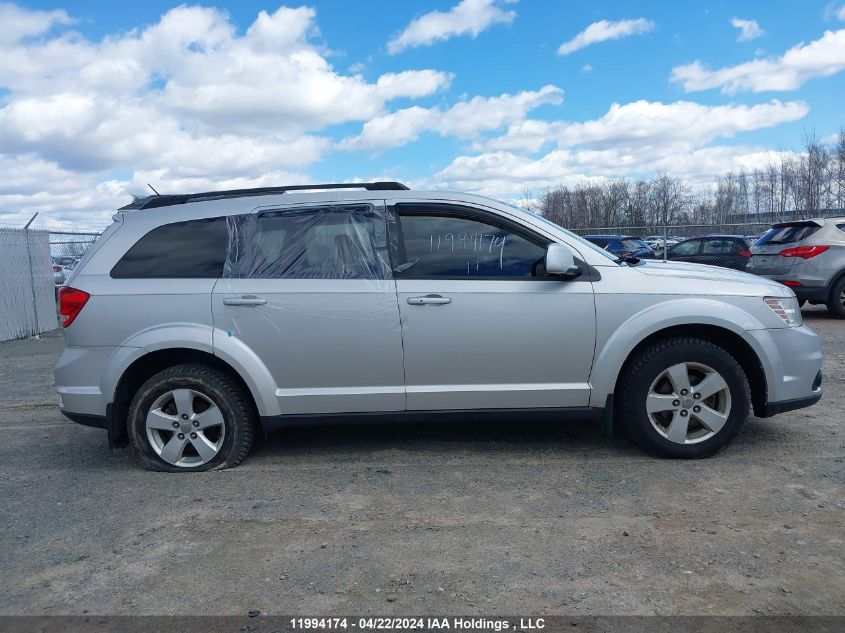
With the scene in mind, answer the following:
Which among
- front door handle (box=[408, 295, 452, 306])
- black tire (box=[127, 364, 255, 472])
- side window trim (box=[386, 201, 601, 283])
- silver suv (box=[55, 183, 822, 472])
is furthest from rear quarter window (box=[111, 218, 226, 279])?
front door handle (box=[408, 295, 452, 306])

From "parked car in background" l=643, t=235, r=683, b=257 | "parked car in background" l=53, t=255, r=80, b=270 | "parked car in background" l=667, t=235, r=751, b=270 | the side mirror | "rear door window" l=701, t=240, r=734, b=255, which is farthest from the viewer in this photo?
"parked car in background" l=643, t=235, r=683, b=257

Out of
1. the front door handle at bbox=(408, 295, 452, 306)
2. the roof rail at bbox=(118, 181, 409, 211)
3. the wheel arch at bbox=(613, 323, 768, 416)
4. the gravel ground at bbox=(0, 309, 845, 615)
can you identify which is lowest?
the gravel ground at bbox=(0, 309, 845, 615)

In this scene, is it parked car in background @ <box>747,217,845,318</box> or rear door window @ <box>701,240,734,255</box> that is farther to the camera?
rear door window @ <box>701,240,734,255</box>

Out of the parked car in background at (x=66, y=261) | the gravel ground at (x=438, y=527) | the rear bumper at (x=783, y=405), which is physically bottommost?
the gravel ground at (x=438, y=527)

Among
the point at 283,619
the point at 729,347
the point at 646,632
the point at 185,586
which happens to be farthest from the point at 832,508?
the point at 185,586

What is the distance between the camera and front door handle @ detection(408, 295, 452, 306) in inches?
174

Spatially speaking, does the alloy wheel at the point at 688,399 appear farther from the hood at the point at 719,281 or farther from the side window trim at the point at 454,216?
the side window trim at the point at 454,216

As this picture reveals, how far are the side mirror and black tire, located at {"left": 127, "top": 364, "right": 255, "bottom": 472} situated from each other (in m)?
2.21

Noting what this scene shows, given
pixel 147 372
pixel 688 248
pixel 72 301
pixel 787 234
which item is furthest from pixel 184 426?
pixel 688 248

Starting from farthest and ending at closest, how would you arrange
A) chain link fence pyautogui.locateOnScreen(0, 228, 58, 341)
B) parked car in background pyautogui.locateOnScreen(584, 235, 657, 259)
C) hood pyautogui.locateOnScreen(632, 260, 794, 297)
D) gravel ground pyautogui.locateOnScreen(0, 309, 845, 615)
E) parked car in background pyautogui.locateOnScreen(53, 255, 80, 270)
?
parked car in background pyautogui.locateOnScreen(584, 235, 657, 259), parked car in background pyautogui.locateOnScreen(53, 255, 80, 270), chain link fence pyautogui.locateOnScreen(0, 228, 58, 341), hood pyautogui.locateOnScreen(632, 260, 794, 297), gravel ground pyautogui.locateOnScreen(0, 309, 845, 615)

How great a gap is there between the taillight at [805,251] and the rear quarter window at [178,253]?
9.94 metres

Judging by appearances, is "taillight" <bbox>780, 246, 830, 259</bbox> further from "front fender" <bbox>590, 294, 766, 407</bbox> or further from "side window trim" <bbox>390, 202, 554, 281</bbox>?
"side window trim" <bbox>390, 202, 554, 281</bbox>

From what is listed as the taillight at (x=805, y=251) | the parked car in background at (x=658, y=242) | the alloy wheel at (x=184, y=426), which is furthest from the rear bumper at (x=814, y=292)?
the alloy wheel at (x=184, y=426)

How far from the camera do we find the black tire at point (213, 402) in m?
4.49
